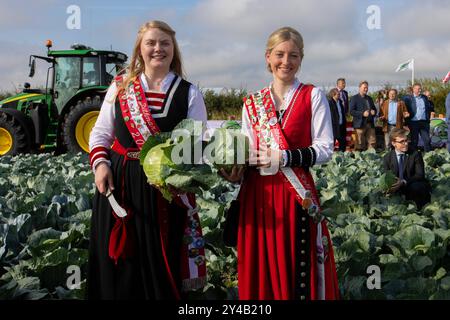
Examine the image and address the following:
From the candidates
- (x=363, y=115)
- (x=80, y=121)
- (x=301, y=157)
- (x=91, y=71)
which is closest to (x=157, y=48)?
(x=301, y=157)

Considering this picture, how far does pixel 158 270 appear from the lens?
2426 mm

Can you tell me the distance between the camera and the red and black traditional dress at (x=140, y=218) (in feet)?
7.96

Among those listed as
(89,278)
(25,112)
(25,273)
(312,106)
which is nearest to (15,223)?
(25,273)

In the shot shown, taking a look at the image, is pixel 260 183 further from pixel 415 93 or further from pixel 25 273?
pixel 415 93

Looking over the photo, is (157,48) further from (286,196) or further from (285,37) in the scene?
(286,196)

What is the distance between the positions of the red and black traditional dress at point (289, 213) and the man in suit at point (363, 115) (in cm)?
884

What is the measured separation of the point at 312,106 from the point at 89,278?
1283 millimetres

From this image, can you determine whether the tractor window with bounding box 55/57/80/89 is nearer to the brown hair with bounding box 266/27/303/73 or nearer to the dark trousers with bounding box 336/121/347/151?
the dark trousers with bounding box 336/121/347/151

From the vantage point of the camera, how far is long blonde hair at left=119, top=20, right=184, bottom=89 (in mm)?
2471

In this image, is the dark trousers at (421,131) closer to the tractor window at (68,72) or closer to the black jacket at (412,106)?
the black jacket at (412,106)

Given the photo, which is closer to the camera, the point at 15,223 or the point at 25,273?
the point at 25,273

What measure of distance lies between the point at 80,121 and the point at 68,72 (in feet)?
3.88

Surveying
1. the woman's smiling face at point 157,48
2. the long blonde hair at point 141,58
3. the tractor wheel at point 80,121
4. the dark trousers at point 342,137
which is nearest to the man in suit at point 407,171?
the long blonde hair at point 141,58

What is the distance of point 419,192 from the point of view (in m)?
5.21
